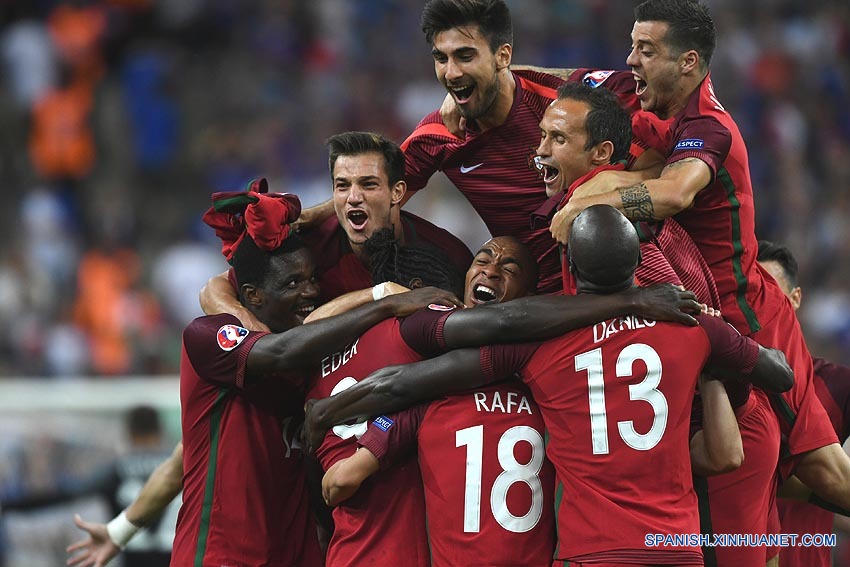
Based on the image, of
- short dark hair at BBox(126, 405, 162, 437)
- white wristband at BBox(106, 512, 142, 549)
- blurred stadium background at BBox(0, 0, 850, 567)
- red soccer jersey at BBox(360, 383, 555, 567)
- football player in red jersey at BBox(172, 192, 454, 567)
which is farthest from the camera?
blurred stadium background at BBox(0, 0, 850, 567)

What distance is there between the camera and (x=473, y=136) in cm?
593

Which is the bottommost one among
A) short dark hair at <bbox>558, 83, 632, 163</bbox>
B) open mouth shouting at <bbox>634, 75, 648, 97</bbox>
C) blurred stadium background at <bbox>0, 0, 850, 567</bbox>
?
short dark hair at <bbox>558, 83, 632, 163</bbox>

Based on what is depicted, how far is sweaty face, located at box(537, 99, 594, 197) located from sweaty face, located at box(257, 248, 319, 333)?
1084mm

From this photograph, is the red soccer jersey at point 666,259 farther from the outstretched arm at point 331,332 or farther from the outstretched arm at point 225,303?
the outstretched arm at point 225,303

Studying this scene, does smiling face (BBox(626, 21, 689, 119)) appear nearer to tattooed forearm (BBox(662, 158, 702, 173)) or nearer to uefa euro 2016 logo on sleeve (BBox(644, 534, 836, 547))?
tattooed forearm (BBox(662, 158, 702, 173))

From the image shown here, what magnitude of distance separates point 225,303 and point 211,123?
853cm

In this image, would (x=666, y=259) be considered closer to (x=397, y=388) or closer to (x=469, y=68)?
(x=397, y=388)

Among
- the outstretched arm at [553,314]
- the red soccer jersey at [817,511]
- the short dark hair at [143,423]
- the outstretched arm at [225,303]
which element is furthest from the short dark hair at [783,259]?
the short dark hair at [143,423]

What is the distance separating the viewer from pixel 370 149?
5.81m

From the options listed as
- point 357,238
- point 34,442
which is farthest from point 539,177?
point 34,442

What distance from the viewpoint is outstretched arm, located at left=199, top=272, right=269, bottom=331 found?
5441 mm

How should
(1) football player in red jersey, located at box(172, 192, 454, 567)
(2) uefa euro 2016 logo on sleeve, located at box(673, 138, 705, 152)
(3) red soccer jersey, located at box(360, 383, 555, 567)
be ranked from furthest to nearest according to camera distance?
(1) football player in red jersey, located at box(172, 192, 454, 567) < (2) uefa euro 2016 logo on sleeve, located at box(673, 138, 705, 152) < (3) red soccer jersey, located at box(360, 383, 555, 567)

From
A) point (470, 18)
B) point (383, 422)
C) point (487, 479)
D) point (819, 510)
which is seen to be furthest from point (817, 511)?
point (470, 18)

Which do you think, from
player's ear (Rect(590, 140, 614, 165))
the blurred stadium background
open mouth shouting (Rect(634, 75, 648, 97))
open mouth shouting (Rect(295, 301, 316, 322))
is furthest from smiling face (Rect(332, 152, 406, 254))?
the blurred stadium background
